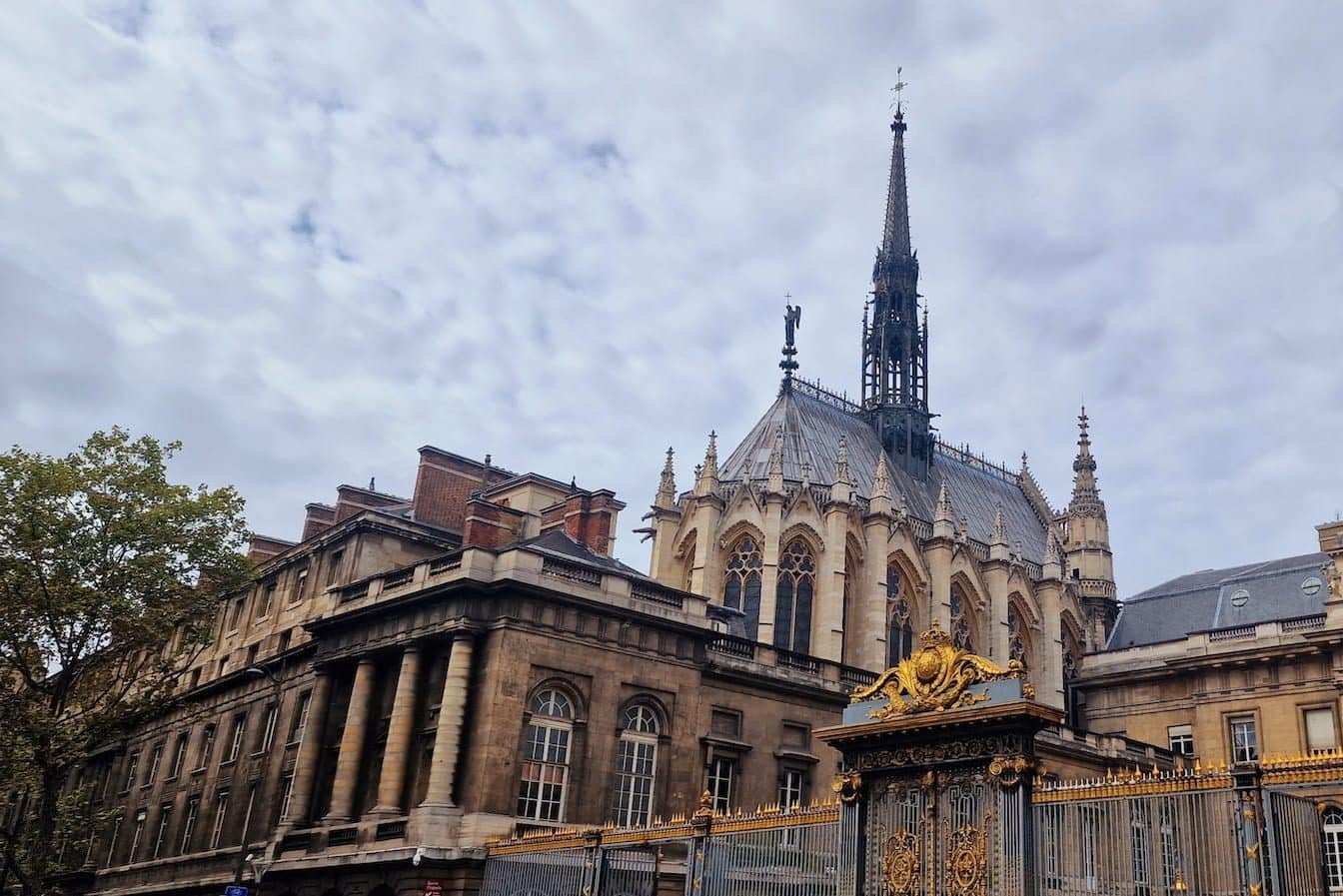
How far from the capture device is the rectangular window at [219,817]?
3603 cm

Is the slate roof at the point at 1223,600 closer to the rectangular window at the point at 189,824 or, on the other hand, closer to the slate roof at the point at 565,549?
the slate roof at the point at 565,549

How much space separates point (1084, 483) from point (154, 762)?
4291 centimetres

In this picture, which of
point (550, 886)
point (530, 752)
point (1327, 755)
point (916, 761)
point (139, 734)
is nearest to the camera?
point (1327, 755)

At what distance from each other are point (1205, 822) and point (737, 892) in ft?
20.3

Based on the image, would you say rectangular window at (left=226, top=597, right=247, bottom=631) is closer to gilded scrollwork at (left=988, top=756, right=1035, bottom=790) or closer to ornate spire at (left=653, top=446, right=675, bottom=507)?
ornate spire at (left=653, top=446, right=675, bottom=507)

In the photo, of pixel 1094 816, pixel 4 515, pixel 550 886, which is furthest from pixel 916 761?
pixel 4 515

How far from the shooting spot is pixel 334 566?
3741cm

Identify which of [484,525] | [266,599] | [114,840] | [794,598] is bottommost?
[114,840]

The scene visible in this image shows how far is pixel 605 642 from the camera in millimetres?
29203

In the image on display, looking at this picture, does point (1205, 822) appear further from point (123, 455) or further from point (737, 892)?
point (123, 455)

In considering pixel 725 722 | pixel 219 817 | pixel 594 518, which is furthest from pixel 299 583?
pixel 725 722

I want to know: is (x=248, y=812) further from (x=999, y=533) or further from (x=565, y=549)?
(x=999, y=533)

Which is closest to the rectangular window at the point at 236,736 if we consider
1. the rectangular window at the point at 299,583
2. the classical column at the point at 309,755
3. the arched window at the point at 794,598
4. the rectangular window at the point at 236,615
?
the rectangular window at the point at 299,583

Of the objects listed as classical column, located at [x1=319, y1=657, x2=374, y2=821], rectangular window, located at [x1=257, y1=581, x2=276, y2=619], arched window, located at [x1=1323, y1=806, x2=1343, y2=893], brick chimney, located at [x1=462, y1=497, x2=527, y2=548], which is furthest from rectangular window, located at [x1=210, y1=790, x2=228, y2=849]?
arched window, located at [x1=1323, y1=806, x2=1343, y2=893]
